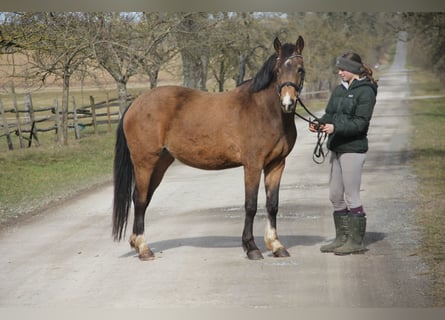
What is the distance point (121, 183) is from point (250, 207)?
0.86 metres

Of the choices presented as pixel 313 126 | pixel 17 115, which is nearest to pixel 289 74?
pixel 313 126

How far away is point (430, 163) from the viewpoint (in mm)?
7133

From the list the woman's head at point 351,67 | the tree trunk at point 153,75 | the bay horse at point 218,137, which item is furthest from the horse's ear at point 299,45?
the tree trunk at point 153,75

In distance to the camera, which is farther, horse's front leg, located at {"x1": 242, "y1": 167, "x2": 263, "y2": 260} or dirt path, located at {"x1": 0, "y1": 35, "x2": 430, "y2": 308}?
horse's front leg, located at {"x1": 242, "y1": 167, "x2": 263, "y2": 260}

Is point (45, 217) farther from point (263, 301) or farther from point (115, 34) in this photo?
point (263, 301)

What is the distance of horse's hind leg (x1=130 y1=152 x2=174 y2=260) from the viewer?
205 inches

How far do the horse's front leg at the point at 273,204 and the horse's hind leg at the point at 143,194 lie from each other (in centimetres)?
71

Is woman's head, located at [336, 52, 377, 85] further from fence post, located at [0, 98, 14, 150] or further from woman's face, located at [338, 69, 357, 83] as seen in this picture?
fence post, located at [0, 98, 14, 150]

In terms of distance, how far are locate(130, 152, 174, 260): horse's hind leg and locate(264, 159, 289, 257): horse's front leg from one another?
2.33 feet

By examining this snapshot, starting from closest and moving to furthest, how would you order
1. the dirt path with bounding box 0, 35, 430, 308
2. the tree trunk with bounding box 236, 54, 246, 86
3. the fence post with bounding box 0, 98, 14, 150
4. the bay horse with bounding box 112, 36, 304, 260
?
the dirt path with bounding box 0, 35, 430, 308 < the bay horse with bounding box 112, 36, 304, 260 < the tree trunk with bounding box 236, 54, 246, 86 < the fence post with bounding box 0, 98, 14, 150

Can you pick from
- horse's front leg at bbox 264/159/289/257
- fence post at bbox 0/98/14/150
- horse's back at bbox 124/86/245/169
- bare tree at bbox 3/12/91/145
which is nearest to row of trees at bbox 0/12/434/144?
bare tree at bbox 3/12/91/145

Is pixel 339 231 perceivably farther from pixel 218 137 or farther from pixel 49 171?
pixel 49 171

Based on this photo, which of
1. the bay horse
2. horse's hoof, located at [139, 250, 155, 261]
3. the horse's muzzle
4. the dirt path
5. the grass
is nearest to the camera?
the horse's muzzle

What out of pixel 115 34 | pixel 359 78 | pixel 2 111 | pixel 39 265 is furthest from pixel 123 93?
pixel 359 78
